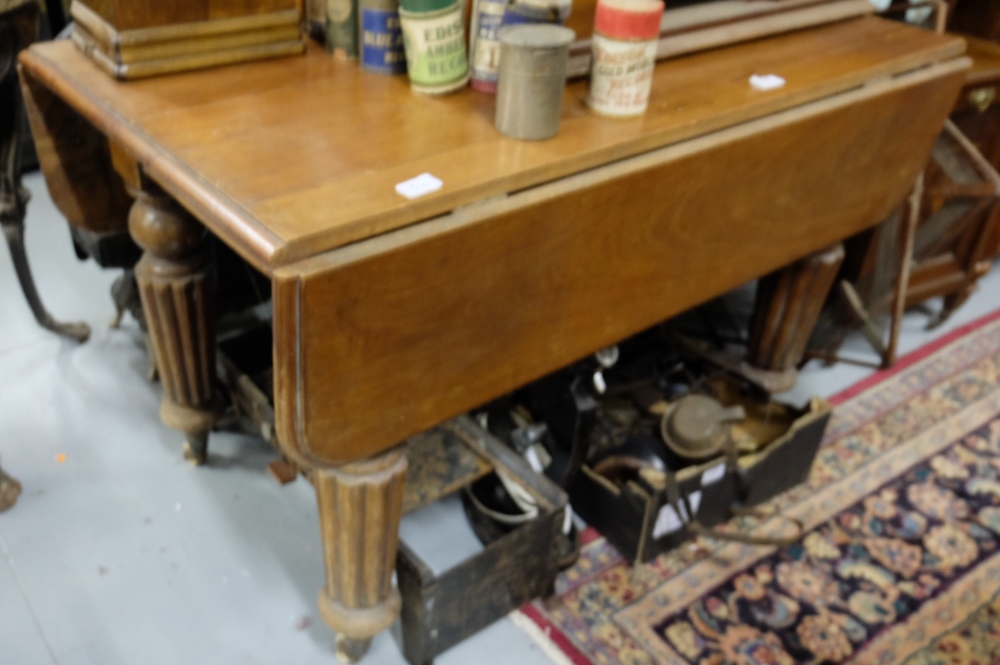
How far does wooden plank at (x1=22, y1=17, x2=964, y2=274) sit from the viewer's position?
2.84 ft

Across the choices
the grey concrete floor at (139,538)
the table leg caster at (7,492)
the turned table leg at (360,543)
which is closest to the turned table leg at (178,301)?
the grey concrete floor at (139,538)

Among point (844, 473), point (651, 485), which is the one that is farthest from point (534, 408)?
point (844, 473)

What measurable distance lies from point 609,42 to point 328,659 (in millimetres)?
942

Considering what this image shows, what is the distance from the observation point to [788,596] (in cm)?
144

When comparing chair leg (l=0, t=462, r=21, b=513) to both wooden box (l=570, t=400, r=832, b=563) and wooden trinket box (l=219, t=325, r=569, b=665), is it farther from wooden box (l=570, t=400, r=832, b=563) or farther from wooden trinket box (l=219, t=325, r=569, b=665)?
wooden box (l=570, t=400, r=832, b=563)

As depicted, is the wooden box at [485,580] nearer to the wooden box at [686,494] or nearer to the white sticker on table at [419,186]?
the wooden box at [686,494]

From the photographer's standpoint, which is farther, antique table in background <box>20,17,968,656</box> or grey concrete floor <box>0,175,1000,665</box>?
grey concrete floor <box>0,175,1000,665</box>

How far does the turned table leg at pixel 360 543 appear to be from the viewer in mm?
1051

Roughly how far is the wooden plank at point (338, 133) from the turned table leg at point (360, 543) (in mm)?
327

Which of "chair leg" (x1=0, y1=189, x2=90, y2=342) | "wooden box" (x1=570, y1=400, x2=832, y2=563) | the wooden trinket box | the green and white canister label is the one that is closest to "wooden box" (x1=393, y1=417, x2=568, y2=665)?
the wooden trinket box

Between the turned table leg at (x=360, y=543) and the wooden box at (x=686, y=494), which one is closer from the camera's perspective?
the turned table leg at (x=360, y=543)

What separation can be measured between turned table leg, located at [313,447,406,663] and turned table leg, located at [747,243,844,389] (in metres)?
0.86

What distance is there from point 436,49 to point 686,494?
2.61 feet

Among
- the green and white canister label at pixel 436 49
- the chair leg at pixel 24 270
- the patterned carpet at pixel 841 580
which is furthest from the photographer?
the chair leg at pixel 24 270
